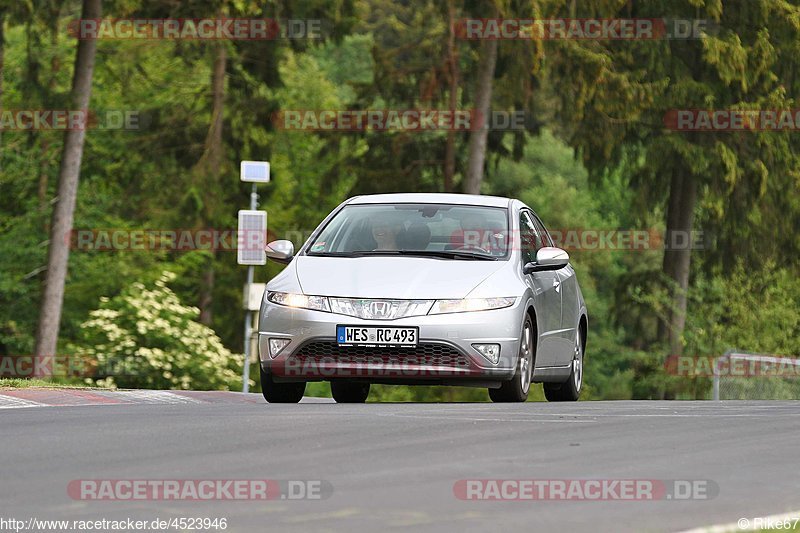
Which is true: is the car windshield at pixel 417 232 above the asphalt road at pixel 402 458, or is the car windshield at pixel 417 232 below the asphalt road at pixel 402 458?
above

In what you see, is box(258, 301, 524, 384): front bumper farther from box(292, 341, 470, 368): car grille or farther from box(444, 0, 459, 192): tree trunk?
box(444, 0, 459, 192): tree trunk

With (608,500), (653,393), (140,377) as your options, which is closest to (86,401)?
(608,500)

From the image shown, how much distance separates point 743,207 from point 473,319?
961 inches

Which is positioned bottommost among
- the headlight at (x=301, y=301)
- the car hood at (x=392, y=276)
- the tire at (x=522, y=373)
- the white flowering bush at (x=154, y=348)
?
the white flowering bush at (x=154, y=348)

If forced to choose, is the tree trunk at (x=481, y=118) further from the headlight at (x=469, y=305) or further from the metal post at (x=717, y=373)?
the headlight at (x=469, y=305)

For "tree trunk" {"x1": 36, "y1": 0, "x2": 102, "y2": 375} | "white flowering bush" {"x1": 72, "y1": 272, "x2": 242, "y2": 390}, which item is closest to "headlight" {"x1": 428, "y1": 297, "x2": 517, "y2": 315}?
"white flowering bush" {"x1": 72, "y1": 272, "x2": 242, "y2": 390}

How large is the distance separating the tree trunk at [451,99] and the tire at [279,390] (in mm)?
24402

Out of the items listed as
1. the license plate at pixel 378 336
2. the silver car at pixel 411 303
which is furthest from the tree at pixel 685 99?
the license plate at pixel 378 336

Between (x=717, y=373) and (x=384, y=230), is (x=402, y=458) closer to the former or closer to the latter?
(x=384, y=230)

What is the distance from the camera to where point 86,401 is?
1441 centimetres

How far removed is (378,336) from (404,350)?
0.24 metres

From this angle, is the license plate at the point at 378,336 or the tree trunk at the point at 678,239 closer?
the license plate at the point at 378,336

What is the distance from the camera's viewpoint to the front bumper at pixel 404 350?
1378 centimetres

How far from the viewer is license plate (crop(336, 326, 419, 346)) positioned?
13734 mm
